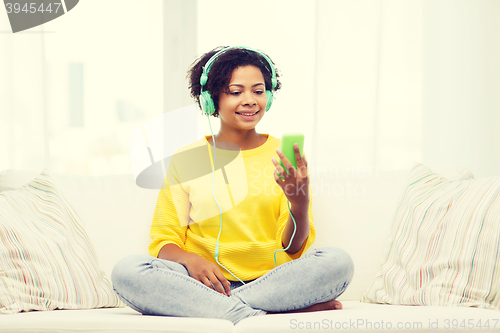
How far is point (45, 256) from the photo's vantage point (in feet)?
3.41

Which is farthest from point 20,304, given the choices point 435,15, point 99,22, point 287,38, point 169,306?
point 435,15

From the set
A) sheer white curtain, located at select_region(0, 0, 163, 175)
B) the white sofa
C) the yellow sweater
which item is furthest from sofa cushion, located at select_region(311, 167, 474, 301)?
sheer white curtain, located at select_region(0, 0, 163, 175)

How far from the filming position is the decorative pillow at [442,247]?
96 cm

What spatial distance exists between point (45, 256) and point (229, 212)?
0.47m

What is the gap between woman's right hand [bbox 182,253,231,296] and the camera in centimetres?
99

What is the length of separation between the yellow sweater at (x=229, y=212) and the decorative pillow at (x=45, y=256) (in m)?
0.18

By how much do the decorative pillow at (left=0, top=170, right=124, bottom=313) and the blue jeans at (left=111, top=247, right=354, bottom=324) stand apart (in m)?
0.16

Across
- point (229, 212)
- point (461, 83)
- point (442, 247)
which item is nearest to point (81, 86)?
point (229, 212)

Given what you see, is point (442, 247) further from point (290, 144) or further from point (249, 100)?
point (249, 100)

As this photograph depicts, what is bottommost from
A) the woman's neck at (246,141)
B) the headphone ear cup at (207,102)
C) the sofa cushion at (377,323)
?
the sofa cushion at (377,323)

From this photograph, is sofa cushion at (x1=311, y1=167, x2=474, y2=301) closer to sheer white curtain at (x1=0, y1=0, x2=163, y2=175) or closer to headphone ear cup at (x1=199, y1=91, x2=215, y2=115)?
headphone ear cup at (x1=199, y1=91, x2=215, y2=115)

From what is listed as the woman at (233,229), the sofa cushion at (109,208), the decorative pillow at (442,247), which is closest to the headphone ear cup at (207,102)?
the woman at (233,229)

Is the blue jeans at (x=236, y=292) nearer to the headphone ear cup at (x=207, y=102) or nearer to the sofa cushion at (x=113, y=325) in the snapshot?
the sofa cushion at (x=113, y=325)

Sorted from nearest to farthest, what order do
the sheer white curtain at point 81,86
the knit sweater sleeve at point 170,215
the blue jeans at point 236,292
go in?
1. the blue jeans at point 236,292
2. the knit sweater sleeve at point 170,215
3. the sheer white curtain at point 81,86
